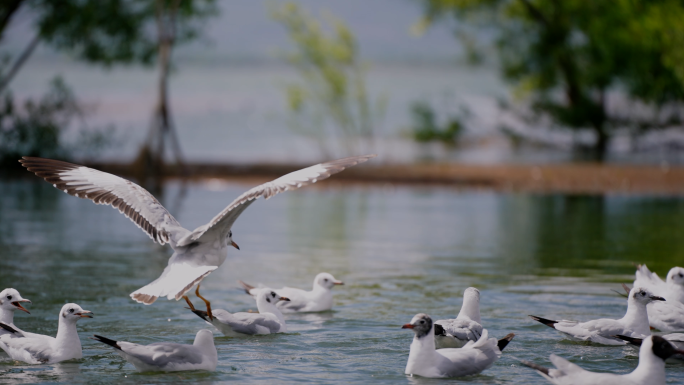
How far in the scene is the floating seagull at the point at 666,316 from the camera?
30.0 feet

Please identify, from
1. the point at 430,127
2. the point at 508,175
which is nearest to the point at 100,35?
the point at 430,127

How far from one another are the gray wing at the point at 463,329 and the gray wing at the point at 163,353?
214 cm

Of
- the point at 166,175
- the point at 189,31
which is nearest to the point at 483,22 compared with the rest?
the point at 189,31

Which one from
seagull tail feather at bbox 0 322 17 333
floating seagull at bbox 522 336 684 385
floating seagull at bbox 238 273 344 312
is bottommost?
floating seagull at bbox 522 336 684 385

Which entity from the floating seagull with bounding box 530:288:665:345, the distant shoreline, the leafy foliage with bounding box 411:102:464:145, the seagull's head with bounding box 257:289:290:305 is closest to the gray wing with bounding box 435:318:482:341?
the floating seagull with bounding box 530:288:665:345

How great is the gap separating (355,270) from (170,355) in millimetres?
6014

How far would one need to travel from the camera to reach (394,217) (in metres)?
20.6

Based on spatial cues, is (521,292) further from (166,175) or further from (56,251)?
(166,175)

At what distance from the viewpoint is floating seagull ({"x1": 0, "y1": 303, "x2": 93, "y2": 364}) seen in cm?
768

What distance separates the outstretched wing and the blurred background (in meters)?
0.96

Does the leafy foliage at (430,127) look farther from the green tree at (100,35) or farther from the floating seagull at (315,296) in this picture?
the floating seagull at (315,296)

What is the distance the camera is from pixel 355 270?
13203 millimetres

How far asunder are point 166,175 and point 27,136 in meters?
4.08

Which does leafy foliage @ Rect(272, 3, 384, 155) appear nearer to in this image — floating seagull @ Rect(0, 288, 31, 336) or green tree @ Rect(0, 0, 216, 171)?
green tree @ Rect(0, 0, 216, 171)
